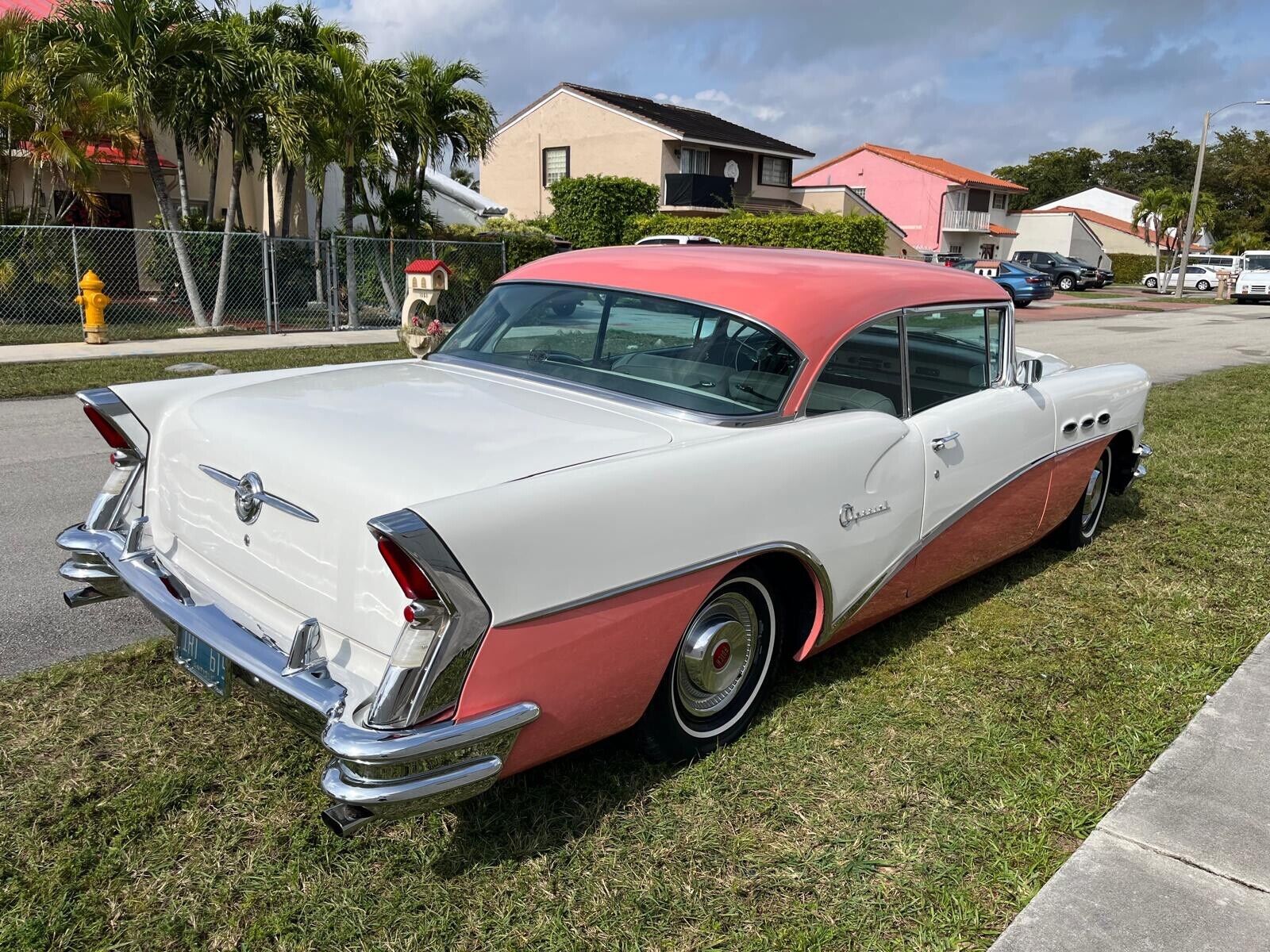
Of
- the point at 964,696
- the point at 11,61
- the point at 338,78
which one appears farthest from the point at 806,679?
the point at 11,61

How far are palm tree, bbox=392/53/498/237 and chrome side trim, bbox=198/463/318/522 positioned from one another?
45.7 ft

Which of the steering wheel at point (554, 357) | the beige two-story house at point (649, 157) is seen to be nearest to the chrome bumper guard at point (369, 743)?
the steering wheel at point (554, 357)

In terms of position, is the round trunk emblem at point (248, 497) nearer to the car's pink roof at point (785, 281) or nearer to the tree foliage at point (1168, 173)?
the car's pink roof at point (785, 281)

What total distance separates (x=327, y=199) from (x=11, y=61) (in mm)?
8117

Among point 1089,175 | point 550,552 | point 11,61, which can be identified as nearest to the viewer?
point 550,552

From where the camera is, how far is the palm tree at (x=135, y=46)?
12.8m

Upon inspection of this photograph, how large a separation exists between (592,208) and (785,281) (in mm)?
26733

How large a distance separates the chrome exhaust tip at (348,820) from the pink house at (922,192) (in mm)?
49802

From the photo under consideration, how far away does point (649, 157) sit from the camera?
35750 mm

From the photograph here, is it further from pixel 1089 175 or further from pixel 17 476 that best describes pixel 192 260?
pixel 1089 175

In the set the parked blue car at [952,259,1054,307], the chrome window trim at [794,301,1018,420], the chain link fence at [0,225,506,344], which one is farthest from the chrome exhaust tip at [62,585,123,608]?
the parked blue car at [952,259,1054,307]

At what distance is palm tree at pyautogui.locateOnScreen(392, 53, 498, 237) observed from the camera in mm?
15547

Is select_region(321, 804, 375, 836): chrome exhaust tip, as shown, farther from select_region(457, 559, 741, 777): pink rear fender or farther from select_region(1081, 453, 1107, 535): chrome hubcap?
select_region(1081, 453, 1107, 535): chrome hubcap

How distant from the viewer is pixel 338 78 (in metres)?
14.9
